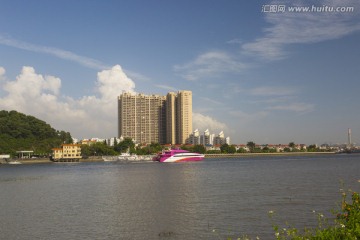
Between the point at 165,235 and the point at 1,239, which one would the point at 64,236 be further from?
the point at 165,235

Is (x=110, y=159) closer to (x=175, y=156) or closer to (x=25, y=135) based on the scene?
(x=25, y=135)

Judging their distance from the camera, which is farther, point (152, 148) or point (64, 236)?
point (152, 148)

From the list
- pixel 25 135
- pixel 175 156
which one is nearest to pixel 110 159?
pixel 25 135

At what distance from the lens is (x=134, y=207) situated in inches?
1260

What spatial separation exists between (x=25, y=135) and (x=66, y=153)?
72.1 feet

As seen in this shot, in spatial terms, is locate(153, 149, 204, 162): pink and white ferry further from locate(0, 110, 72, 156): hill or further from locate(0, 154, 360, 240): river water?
locate(0, 154, 360, 240): river water

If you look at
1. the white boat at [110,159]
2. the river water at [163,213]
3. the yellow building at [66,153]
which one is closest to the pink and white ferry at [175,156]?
the white boat at [110,159]

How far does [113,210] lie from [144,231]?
8073 mm

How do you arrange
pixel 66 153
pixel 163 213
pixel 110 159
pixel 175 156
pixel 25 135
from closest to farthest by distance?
pixel 163 213 → pixel 175 156 → pixel 66 153 → pixel 110 159 → pixel 25 135

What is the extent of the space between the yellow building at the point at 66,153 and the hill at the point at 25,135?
694cm

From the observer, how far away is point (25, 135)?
178500 millimetres

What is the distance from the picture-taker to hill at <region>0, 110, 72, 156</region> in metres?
170

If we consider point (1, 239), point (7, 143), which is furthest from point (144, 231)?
point (7, 143)

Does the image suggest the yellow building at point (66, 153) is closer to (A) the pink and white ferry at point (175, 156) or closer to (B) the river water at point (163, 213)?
(A) the pink and white ferry at point (175, 156)
